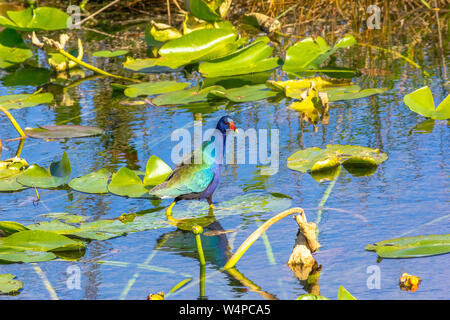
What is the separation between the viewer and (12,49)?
6.92 meters

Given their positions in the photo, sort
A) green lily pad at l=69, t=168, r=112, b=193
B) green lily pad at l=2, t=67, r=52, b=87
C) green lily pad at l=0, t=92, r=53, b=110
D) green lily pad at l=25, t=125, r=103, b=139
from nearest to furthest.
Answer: green lily pad at l=69, t=168, r=112, b=193, green lily pad at l=25, t=125, r=103, b=139, green lily pad at l=0, t=92, r=53, b=110, green lily pad at l=2, t=67, r=52, b=87

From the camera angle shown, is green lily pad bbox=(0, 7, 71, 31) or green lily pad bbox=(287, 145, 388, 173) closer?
green lily pad bbox=(287, 145, 388, 173)

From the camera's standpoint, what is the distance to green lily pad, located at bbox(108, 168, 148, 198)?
3.57 meters

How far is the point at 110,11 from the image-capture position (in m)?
9.14

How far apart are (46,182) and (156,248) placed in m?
1.05

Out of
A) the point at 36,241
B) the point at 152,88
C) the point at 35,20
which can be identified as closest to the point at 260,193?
the point at 36,241

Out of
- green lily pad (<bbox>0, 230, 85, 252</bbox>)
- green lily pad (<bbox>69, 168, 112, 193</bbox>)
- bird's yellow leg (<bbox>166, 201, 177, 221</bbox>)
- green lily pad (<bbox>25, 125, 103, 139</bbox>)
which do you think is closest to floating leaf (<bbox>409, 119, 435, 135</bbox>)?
bird's yellow leg (<bbox>166, 201, 177, 221</bbox>)

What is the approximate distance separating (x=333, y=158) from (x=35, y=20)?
11.1 feet

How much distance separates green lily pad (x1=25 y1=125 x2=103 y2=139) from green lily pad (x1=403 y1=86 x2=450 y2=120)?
6.52 ft

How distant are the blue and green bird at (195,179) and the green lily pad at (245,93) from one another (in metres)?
1.58

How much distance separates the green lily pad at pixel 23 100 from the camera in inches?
209

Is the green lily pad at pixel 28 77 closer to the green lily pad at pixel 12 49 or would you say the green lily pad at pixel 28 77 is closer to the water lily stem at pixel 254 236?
the green lily pad at pixel 12 49

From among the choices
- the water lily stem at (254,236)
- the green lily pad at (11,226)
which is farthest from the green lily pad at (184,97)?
the water lily stem at (254,236)

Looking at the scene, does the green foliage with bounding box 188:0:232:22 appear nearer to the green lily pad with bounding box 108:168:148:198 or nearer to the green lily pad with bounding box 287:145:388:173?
the green lily pad with bounding box 287:145:388:173
